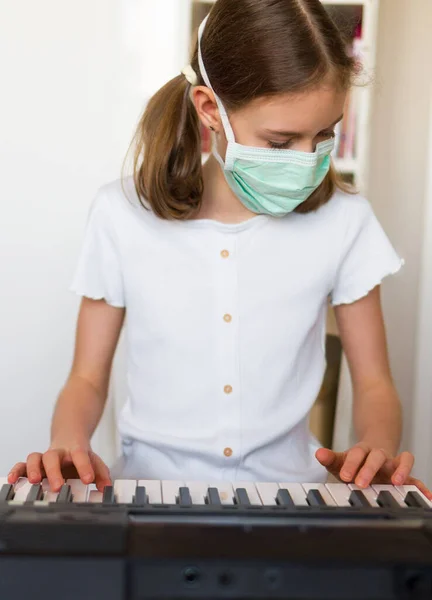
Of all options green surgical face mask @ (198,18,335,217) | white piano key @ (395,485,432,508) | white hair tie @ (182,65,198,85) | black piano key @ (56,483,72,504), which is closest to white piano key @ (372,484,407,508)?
white piano key @ (395,485,432,508)

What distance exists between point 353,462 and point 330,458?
3cm

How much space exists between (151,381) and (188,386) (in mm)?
66

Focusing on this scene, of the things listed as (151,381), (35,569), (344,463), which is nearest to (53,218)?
(151,381)

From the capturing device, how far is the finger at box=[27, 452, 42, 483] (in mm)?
867

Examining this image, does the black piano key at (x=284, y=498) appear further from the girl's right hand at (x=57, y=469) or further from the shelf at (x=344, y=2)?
the shelf at (x=344, y=2)

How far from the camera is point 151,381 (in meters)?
1.30

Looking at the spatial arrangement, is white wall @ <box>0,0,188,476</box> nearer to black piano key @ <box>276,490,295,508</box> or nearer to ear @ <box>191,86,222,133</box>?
ear @ <box>191,86,222,133</box>

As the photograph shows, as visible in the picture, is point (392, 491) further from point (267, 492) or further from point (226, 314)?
point (226, 314)

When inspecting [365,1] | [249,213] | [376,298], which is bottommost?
[376,298]

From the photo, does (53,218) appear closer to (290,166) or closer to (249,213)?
(249,213)

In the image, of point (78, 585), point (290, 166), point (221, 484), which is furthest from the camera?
point (290, 166)

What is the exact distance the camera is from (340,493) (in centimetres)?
86

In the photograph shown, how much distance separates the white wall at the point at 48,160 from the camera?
1797 mm

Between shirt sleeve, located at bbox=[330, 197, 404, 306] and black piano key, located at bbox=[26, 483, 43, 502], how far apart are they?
64cm
